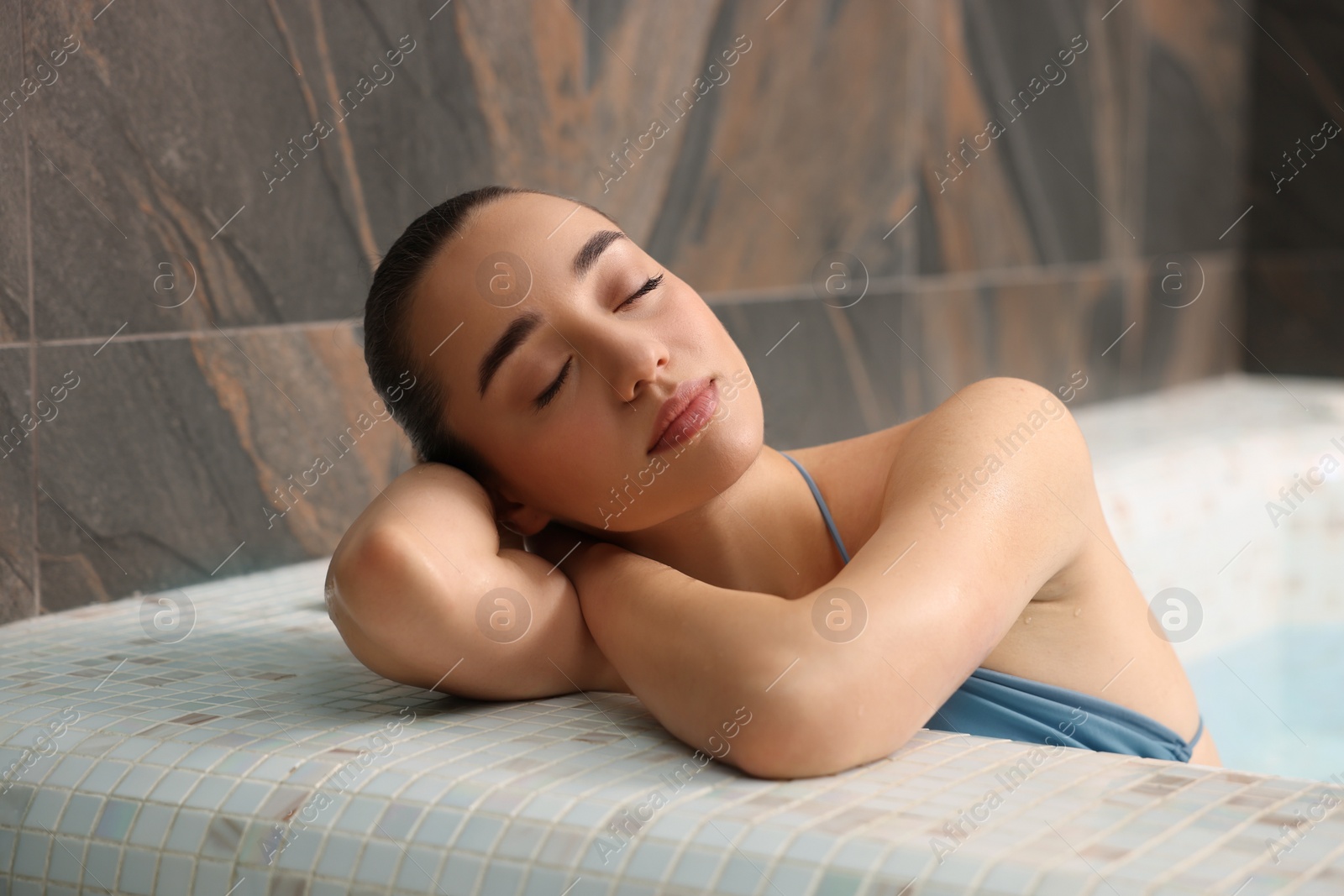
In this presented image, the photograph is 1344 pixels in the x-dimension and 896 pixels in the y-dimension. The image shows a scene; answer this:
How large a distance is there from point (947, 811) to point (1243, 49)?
3119 mm

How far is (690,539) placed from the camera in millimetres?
1061

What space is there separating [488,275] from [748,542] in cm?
29

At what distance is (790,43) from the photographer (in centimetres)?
211

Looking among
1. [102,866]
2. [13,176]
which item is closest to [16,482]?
[13,176]

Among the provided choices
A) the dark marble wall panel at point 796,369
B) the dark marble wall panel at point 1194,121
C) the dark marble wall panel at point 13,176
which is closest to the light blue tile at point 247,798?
the dark marble wall panel at point 13,176

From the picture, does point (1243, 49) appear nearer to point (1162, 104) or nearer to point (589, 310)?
point (1162, 104)

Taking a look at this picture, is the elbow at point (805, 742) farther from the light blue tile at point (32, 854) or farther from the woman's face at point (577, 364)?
the light blue tile at point (32, 854)

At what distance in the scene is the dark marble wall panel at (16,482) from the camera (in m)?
1.21

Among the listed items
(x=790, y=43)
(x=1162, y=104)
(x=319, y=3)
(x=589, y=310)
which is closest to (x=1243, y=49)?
(x=1162, y=104)

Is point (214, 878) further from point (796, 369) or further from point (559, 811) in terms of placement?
point (796, 369)

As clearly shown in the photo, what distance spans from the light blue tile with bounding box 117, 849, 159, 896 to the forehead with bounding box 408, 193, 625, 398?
0.36 metres

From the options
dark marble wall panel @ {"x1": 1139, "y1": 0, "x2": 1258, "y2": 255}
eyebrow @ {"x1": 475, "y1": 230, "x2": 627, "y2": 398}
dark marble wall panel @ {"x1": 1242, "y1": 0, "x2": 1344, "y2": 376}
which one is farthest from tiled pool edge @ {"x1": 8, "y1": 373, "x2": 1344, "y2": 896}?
dark marble wall panel @ {"x1": 1242, "y1": 0, "x2": 1344, "y2": 376}

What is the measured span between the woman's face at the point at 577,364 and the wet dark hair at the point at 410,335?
0.01m

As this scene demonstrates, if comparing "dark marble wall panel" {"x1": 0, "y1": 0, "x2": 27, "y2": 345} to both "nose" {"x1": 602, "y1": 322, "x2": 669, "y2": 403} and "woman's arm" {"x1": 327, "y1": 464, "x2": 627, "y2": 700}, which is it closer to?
"woman's arm" {"x1": 327, "y1": 464, "x2": 627, "y2": 700}
